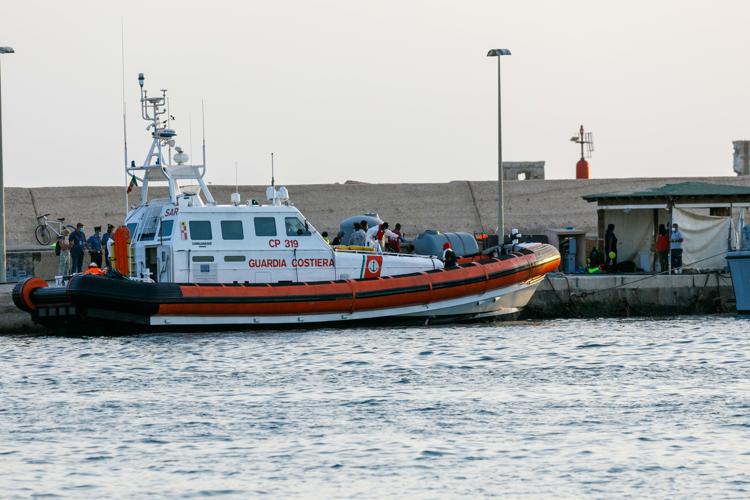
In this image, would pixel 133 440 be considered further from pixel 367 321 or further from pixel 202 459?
pixel 367 321

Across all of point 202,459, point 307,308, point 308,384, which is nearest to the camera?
point 202,459

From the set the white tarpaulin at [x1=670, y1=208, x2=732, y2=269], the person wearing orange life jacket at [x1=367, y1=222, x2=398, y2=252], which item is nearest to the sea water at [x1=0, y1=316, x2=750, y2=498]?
the person wearing orange life jacket at [x1=367, y1=222, x2=398, y2=252]

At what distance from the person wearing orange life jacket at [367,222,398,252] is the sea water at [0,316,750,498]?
3307 mm

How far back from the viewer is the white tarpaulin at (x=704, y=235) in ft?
107

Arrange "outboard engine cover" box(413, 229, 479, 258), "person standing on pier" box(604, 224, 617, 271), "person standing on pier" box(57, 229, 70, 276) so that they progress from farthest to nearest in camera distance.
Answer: "person standing on pier" box(604, 224, 617, 271) < "person standing on pier" box(57, 229, 70, 276) < "outboard engine cover" box(413, 229, 479, 258)

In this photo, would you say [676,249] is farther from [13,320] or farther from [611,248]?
[13,320]

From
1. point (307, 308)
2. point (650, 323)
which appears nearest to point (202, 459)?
point (307, 308)

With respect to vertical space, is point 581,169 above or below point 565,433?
above

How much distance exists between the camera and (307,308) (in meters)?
25.1

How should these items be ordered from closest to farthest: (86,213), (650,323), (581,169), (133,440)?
1. (133,440)
2. (650,323)
3. (86,213)
4. (581,169)

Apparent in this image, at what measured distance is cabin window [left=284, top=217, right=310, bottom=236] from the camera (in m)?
25.9

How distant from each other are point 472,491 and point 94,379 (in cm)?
840

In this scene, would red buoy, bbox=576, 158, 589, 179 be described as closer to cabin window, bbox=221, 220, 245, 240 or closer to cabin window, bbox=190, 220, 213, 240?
cabin window, bbox=221, 220, 245, 240

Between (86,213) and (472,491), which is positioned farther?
(86,213)
